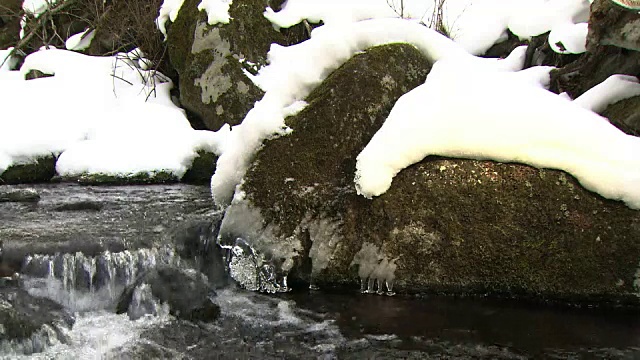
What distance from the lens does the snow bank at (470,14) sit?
6.48m

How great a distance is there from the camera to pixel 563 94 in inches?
208

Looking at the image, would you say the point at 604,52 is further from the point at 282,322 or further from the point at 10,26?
the point at 10,26

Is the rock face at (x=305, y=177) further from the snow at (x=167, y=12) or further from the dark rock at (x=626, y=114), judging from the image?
the snow at (x=167, y=12)

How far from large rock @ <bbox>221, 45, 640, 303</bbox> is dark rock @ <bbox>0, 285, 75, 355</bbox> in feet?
4.34

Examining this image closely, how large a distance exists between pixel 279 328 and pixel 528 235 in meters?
1.91

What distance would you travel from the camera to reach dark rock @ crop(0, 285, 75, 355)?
10.9ft

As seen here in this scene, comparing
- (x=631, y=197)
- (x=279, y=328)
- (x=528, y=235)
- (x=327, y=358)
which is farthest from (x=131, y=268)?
(x=631, y=197)

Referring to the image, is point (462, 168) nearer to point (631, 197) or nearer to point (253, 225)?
point (631, 197)

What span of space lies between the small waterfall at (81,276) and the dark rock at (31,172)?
13.1 feet

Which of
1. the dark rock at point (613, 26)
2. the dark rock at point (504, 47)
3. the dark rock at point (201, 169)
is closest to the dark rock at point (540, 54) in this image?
the dark rock at point (504, 47)

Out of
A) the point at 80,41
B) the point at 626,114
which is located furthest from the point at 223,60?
the point at 626,114

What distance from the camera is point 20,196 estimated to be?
623 centimetres

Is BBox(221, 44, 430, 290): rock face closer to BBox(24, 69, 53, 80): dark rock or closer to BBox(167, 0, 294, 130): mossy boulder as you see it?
BBox(167, 0, 294, 130): mossy boulder

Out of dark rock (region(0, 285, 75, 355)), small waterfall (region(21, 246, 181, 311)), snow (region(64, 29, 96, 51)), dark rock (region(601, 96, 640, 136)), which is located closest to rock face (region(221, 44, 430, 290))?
small waterfall (region(21, 246, 181, 311))
